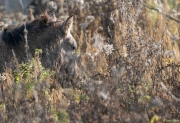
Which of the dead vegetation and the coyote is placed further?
the coyote

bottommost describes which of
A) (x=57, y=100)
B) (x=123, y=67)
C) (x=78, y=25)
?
(x=78, y=25)

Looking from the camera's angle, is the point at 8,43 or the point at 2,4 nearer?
the point at 8,43

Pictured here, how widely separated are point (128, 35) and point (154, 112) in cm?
140

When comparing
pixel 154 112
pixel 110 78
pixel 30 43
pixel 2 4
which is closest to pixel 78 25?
pixel 2 4

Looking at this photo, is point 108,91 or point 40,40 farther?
point 40,40

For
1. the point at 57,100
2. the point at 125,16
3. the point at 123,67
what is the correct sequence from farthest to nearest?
the point at 125,16 → the point at 57,100 → the point at 123,67

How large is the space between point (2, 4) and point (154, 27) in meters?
4.59

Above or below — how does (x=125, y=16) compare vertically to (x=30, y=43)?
above

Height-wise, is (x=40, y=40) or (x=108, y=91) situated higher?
(x=108, y=91)

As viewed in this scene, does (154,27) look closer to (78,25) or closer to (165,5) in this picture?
(165,5)

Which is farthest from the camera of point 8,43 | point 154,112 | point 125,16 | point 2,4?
point 2,4

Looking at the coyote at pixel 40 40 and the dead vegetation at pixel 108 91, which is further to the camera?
the coyote at pixel 40 40

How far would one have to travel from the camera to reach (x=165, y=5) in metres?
11.1

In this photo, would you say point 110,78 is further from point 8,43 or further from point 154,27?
point 154,27
